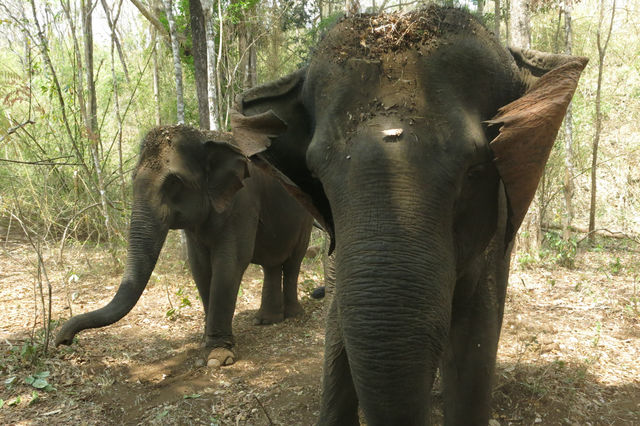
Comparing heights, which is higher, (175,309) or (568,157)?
(568,157)

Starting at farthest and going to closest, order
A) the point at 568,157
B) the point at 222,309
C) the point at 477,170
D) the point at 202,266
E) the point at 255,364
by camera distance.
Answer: the point at 568,157
the point at 202,266
the point at 222,309
the point at 255,364
the point at 477,170

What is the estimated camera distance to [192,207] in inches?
223

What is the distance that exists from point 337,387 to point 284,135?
141 cm

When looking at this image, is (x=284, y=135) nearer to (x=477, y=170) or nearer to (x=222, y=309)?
(x=477, y=170)

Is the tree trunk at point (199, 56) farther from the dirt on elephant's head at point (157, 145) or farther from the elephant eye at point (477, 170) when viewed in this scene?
the elephant eye at point (477, 170)

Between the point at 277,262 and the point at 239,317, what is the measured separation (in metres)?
0.99

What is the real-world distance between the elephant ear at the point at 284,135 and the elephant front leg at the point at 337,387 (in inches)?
25.6

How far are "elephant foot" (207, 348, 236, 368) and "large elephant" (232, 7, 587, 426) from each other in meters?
3.42

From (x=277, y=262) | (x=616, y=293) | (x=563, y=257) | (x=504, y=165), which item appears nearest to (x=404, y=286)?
(x=504, y=165)

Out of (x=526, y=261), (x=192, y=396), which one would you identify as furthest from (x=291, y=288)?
(x=526, y=261)

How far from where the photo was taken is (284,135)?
8.78ft

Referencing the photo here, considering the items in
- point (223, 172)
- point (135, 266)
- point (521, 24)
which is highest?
point (521, 24)

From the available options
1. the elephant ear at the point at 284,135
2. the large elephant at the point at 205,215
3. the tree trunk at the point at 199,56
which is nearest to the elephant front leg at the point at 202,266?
the large elephant at the point at 205,215

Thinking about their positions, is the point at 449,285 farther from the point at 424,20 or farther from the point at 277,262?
the point at 277,262
